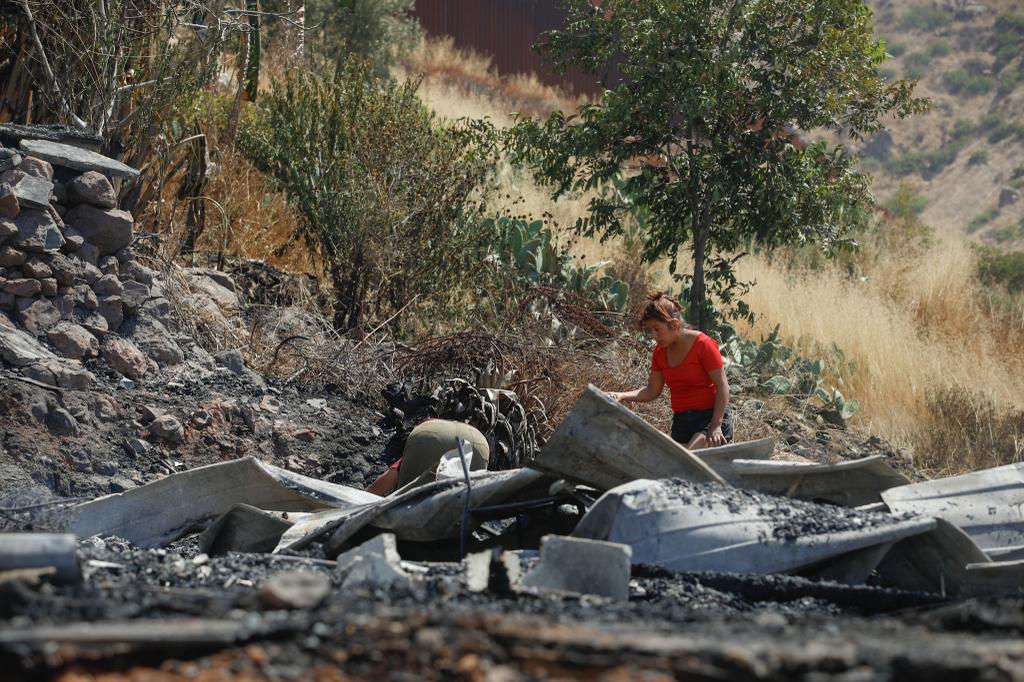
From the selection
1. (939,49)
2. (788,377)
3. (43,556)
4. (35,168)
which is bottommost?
(788,377)

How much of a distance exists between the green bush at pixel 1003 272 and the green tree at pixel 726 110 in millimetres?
7565

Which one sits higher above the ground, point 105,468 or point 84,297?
point 84,297

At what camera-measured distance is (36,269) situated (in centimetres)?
649

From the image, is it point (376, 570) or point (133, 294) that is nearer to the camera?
point (376, 570)

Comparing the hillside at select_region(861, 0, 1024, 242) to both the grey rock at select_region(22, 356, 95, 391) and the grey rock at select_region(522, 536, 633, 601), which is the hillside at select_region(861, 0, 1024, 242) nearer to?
the grey rock at select_region(22, 356, 95, 391)

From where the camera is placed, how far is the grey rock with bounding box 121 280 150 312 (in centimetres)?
711

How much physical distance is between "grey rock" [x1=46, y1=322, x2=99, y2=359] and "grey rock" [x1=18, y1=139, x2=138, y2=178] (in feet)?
3.31

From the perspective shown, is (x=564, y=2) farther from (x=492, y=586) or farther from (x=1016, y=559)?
(x=492, y=586)

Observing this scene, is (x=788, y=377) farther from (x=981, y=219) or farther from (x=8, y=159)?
(x=981, y=219)

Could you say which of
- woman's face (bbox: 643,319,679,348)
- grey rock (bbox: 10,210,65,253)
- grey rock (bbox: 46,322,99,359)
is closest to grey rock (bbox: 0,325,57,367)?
grey rock (bbox: 46,322,99,359)

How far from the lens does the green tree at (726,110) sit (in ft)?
31.3

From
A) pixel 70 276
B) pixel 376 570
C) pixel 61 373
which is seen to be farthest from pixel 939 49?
pixel 376 570

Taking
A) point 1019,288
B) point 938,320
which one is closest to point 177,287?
point 938,320

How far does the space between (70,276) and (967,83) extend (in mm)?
46660
